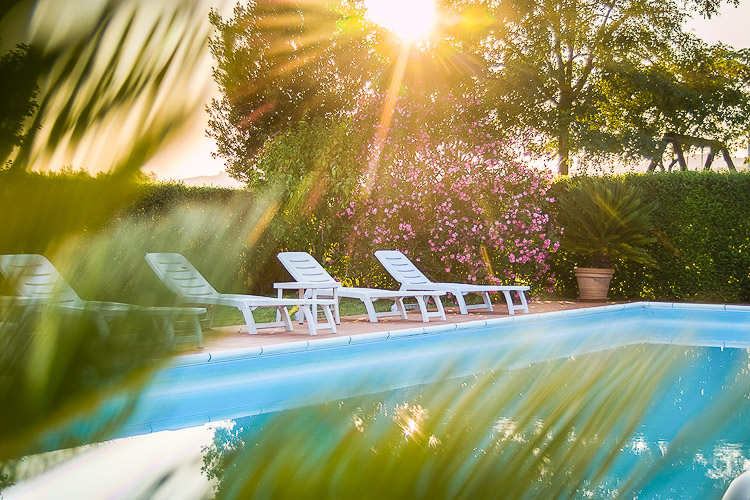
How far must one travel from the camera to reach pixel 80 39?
54 centimetres

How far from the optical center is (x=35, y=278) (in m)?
0.52

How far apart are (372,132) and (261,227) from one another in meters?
2.59

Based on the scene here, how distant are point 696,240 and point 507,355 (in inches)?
257

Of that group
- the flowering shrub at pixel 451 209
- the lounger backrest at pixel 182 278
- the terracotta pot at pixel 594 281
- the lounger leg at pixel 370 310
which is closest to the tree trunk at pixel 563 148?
the terracotta pot at pixel 594 281

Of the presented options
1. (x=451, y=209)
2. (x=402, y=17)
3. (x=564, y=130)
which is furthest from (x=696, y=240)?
(x=564, y=130)

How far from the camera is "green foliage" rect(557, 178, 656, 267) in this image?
39.5 ft

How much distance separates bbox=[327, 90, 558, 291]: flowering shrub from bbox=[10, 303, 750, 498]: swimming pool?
2.28m

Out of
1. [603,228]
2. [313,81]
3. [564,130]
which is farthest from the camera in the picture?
[564,130]

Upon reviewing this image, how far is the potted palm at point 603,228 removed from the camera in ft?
39.5

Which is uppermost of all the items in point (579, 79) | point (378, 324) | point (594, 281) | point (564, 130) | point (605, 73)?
point (605, 73)

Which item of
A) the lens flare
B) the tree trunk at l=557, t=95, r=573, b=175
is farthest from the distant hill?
the tree trunk at l=557, t=95, r=573, b=175

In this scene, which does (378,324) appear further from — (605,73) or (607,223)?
(605,73)

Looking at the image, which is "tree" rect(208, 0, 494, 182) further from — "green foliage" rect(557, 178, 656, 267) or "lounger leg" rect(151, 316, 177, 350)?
"lounger leg" rect(151, 316, 177, 350)

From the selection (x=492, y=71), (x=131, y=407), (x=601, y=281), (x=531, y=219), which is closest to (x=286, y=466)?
(x=131, y=407)
